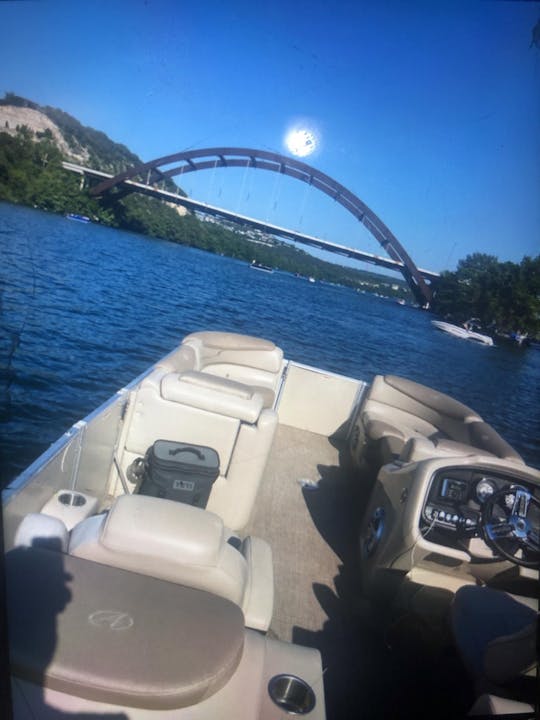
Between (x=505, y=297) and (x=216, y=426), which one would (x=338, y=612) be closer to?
(x=216, y=426)

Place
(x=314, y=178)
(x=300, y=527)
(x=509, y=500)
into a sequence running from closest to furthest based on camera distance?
(x=509, y=500)
(x=300, y=527)
(x=314, y=178)

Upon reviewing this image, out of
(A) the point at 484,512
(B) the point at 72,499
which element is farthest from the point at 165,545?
(A) the point at 484,512

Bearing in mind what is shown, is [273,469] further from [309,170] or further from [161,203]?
[161,203]

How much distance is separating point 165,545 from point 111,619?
0.81ft

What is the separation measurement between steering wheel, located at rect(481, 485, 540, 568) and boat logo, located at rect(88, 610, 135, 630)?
194 centimetres

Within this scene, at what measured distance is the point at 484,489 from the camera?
251cm

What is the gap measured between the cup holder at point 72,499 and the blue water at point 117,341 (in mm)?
295

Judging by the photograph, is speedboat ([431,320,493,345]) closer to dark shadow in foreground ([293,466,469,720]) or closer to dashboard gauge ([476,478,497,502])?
dashboard gauge ([476,478,497,502])

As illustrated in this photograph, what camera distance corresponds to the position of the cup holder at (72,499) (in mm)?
1875

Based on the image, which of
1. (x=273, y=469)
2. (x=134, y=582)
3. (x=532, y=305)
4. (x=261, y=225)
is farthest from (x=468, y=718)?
(x=261, y=225)

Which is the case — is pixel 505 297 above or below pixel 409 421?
above

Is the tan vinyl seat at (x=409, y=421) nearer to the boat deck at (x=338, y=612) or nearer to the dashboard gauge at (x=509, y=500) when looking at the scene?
the boat deck at (x=338, y=612)

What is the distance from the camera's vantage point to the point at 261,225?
31688 millimetres

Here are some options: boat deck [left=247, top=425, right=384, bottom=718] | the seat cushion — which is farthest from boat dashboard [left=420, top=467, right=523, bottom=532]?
boat deck [left=247, top=425, right=384, bottom=718]
